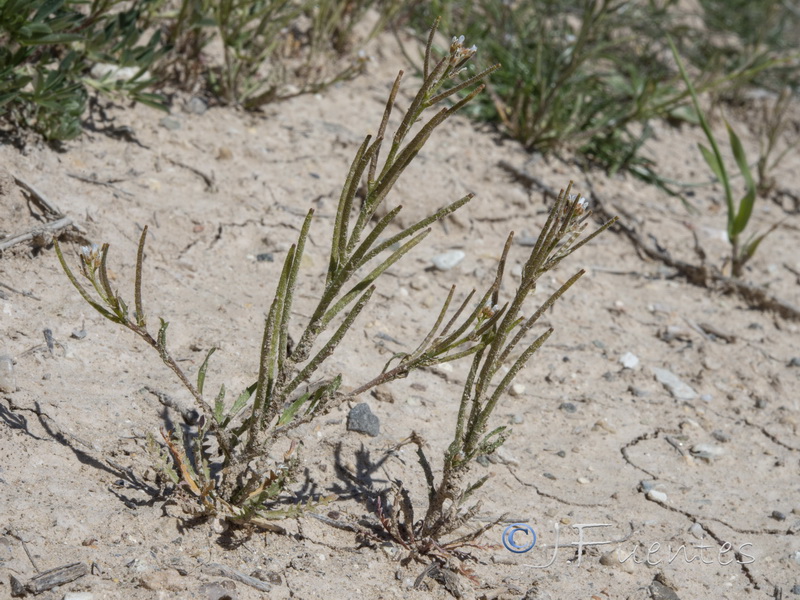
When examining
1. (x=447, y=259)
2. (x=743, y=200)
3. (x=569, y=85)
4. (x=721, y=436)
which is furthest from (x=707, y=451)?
(x=569, y=85)

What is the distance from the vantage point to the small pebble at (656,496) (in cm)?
232

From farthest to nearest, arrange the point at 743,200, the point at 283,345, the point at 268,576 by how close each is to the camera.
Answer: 1. the point at 743,200
2. the point at 268,576
3. the point at 283,345

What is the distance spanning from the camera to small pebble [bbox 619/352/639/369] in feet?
9.62

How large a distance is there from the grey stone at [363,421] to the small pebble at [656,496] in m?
0.81

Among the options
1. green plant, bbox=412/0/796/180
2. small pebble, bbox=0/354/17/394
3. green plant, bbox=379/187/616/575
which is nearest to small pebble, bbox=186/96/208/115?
green plant, bbox=412/0/796/180

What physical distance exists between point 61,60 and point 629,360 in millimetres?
2336

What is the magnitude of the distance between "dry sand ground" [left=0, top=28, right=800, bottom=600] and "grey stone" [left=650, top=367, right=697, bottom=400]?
0.11 feet

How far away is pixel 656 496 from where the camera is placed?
7.64 feet

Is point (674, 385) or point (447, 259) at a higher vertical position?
point (447, 259)

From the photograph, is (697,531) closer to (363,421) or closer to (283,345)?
(363,421)

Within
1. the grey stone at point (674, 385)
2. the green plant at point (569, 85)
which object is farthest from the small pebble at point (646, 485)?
the green plant at point (569, 85)

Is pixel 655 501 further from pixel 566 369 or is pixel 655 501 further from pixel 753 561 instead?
pixel 566 369

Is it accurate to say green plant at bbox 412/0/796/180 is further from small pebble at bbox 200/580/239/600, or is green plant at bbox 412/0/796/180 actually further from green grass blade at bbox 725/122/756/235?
small pebble at bbox 200/580/239/600

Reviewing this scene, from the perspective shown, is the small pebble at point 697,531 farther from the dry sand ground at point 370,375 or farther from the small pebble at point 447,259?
the small pebble at point 447,259
